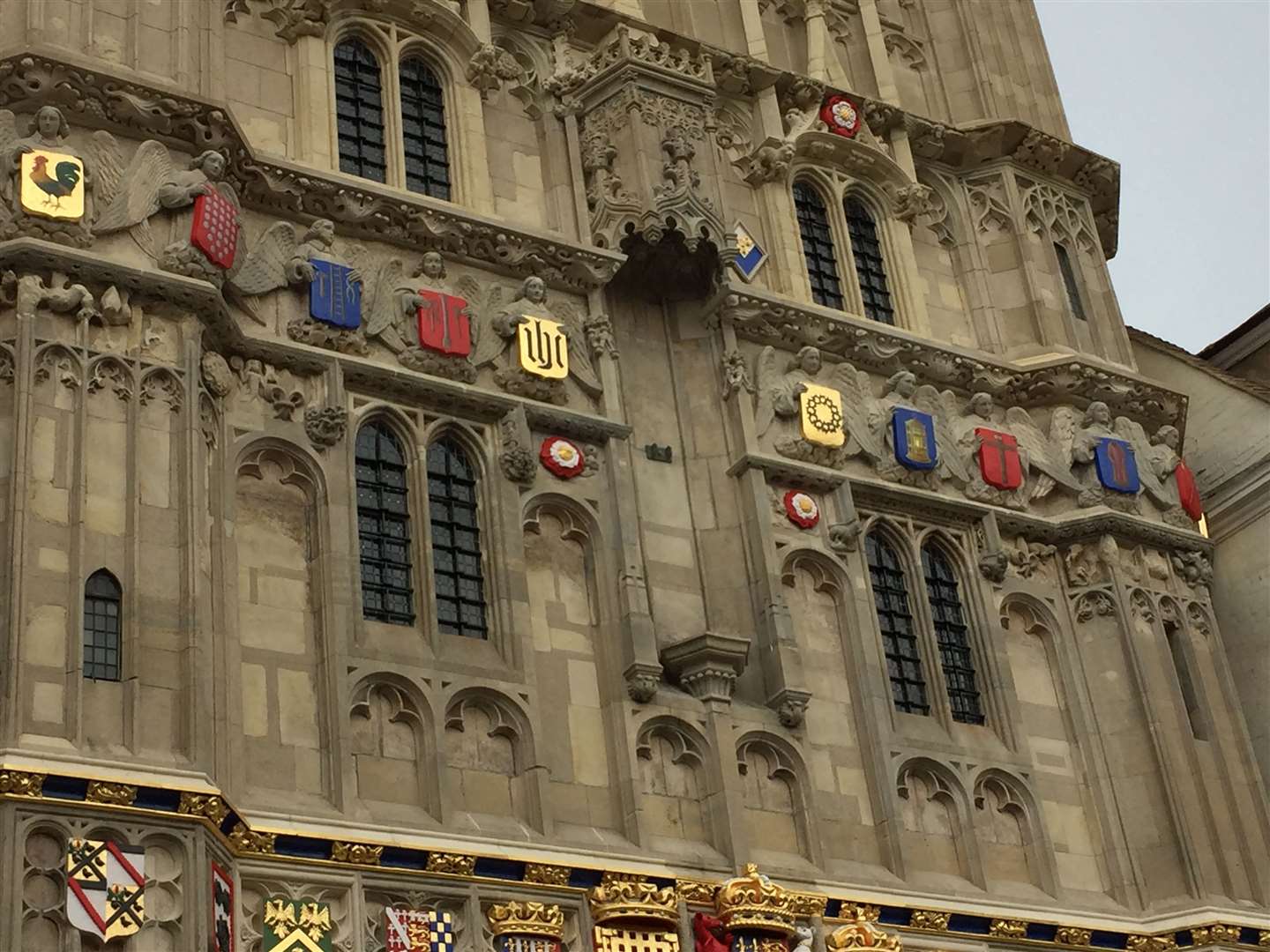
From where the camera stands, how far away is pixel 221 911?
832 inches

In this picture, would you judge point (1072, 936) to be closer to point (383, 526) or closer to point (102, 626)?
point (383, 526)

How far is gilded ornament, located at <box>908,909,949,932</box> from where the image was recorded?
26.4 m

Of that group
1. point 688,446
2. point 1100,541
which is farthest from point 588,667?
point 1100,541

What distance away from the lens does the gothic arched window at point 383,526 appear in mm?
25438

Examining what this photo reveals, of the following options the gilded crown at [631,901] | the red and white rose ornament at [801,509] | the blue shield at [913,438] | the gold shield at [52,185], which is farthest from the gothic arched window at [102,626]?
the blue shield at [913,438]

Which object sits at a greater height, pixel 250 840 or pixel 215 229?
pixel 215 229

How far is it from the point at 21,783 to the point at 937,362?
51.8 ft

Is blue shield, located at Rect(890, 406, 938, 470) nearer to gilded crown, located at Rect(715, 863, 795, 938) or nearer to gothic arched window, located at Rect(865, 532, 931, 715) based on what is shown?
gothic arched window, located at Rect(865, 532, 931, 715)

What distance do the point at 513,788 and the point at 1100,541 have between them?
10.6m

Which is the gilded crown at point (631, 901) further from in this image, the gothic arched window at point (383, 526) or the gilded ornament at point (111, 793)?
the gilded ornament at point (111, 793)

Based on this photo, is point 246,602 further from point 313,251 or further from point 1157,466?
point 1157,466

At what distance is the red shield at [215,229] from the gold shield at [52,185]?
1.27 meters

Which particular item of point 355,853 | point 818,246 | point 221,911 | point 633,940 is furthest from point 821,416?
point 221,911

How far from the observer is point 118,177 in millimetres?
24922
